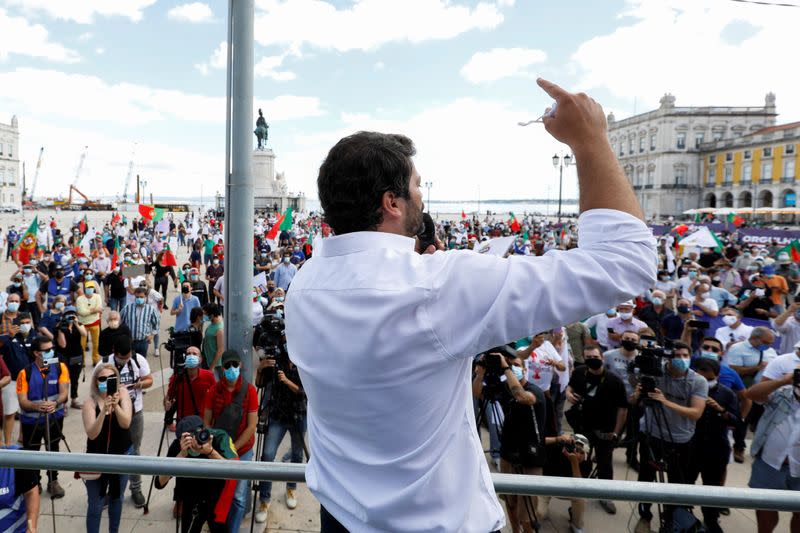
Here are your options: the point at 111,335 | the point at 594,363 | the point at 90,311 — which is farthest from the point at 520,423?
the point at 90,311

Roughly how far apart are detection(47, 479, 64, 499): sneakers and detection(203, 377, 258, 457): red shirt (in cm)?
169

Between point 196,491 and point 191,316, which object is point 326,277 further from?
point 191,316

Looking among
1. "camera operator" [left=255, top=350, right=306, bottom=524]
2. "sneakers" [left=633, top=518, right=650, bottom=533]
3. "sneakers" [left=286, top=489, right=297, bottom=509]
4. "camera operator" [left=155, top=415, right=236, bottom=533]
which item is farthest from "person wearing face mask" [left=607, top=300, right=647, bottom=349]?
"camera operator" [left=155, top=415, right=236, bottom=533]

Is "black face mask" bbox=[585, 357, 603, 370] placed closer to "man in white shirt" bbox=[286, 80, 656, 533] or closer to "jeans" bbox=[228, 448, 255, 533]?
"jeans" bbox=[228, 448, 255, 533]

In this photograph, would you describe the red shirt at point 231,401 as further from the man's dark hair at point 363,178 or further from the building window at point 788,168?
the building window at point 788,168

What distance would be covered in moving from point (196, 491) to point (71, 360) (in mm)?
5507

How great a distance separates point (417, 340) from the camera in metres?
1.04

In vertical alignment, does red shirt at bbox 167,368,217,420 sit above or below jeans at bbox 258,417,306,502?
above

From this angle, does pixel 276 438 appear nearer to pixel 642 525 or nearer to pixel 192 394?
pixel 192 394

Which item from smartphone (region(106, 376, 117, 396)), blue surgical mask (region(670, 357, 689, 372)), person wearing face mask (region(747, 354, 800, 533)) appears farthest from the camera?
blue surgical mask (region(670, 357, 689, 372))

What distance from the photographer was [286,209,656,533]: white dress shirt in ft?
3.21

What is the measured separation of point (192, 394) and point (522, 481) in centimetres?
485

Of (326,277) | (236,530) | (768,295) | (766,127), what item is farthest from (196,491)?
(766,127)

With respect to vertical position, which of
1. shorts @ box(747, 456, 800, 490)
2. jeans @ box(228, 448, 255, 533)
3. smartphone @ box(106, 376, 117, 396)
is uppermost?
smartphone @ box(106, 376, 117, 396)
